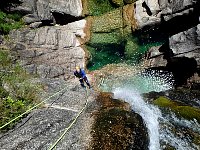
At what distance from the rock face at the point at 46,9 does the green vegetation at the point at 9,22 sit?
78cm

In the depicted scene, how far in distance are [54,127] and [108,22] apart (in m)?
20.0

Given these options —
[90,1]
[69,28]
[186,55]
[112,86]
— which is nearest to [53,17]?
[69,28]

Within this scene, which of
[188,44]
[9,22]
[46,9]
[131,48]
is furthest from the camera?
[46,9]

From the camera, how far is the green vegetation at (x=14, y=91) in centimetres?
1919

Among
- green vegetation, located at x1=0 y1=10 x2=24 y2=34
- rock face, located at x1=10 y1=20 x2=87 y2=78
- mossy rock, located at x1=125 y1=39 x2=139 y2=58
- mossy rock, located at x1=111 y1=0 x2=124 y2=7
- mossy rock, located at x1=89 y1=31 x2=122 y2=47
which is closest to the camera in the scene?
rock face, located at x1=10 y1=20 x2=87 y2=78

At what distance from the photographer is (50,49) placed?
32.7 metres

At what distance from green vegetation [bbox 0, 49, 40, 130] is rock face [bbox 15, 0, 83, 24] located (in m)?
7.82

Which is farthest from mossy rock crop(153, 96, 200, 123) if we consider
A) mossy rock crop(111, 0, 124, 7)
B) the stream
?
mossy rock crop(111, 0, 124, 7)

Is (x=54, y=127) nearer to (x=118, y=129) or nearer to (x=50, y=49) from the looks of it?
(x=118, y=129)

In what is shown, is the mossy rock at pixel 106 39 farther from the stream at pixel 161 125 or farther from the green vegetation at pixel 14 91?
the green vegetation at pixel 14 91

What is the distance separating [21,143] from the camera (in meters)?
16.7

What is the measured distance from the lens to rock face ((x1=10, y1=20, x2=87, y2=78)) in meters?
30.1

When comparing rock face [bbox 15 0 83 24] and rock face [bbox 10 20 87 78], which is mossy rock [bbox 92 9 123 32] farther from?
rock face [bbox 15 0 83 24]

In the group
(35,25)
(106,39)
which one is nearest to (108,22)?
(106,39)
